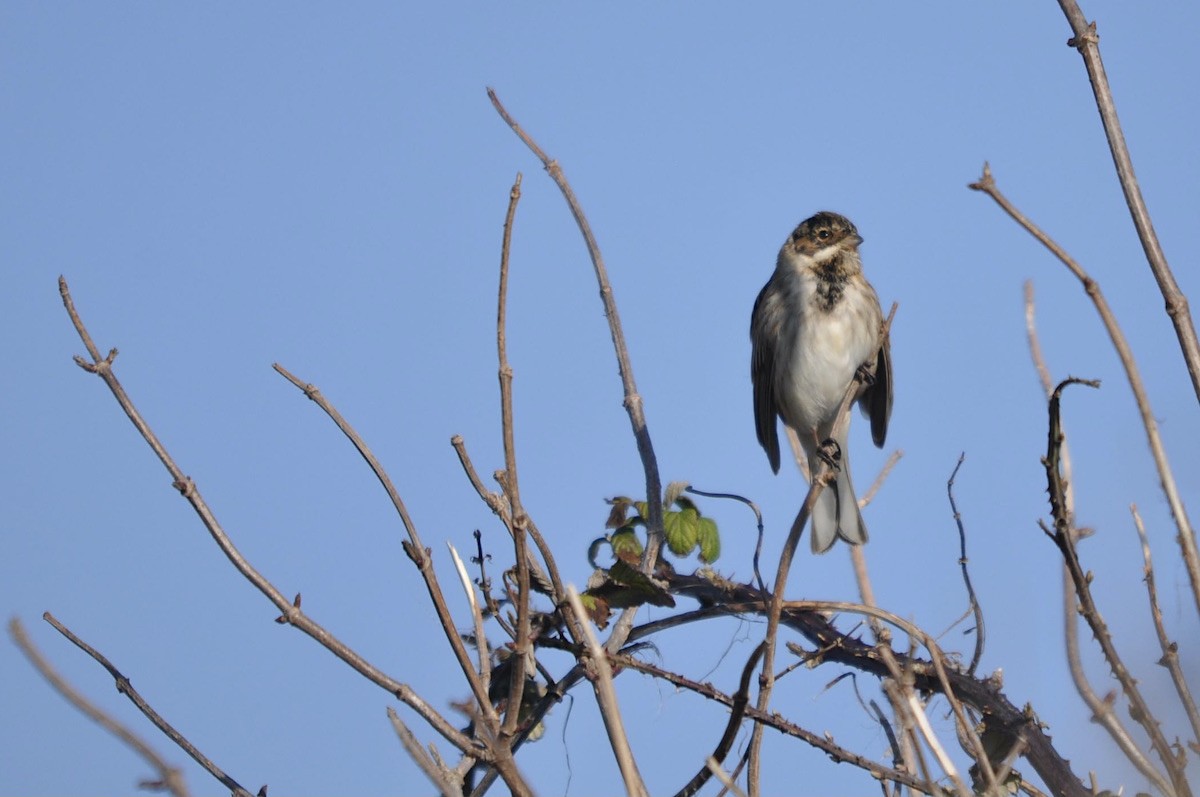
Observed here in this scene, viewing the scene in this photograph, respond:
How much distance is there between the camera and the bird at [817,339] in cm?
665

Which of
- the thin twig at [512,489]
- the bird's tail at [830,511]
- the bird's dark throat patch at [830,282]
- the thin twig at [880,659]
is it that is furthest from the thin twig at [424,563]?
the bird's dark throat patch at [830,282]

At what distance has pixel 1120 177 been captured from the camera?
196 cm

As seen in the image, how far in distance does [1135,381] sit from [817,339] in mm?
4935

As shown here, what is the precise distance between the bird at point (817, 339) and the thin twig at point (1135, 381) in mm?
4403

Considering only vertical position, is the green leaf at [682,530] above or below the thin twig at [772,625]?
above

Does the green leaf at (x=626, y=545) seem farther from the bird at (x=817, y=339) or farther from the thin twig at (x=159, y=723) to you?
the bird at (x=817, y=339)

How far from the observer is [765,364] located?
709cm

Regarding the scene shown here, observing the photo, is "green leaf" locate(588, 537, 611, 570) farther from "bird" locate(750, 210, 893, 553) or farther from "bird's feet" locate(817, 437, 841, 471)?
"bird" locate(750, 210, 893, 553)

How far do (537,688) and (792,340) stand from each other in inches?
162

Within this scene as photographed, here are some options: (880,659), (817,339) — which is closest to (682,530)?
(880,659)

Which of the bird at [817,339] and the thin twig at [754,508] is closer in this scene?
the thin twig at [754,508]

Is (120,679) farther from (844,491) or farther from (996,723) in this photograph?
(844,491)

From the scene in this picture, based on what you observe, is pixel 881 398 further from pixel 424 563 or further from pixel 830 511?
pixel 424 563

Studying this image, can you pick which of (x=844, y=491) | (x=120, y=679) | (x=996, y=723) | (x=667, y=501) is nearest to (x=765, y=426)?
(x=844, y=491)
